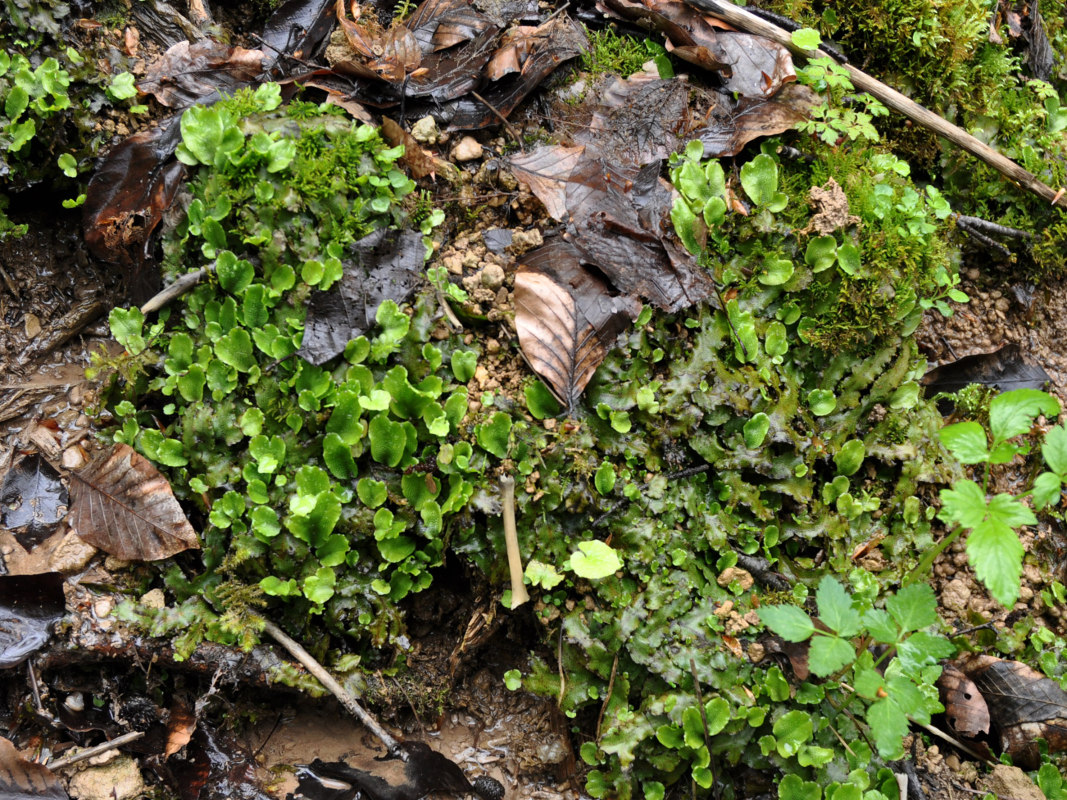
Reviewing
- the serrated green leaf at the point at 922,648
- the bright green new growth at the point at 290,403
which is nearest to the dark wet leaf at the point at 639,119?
the bright green new growth at the point at 290,403

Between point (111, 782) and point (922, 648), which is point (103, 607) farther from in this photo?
point (922, 648)

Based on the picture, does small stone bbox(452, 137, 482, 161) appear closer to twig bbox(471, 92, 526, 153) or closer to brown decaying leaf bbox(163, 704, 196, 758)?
twig bbox(471, 92, 526, 153)

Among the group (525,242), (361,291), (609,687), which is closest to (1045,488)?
(609,687)

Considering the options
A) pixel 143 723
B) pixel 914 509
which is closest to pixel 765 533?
pixel 914 509

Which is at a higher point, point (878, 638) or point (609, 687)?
point (878, 638)

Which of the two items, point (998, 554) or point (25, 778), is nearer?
point (998, 554)

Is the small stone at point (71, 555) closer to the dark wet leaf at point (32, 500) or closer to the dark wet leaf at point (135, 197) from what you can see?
the dark wet leaf at point (32, 500)

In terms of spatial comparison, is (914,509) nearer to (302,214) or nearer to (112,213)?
(302,214)
